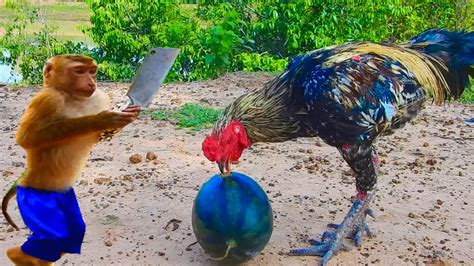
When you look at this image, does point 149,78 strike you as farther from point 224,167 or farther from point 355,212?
point 355,212

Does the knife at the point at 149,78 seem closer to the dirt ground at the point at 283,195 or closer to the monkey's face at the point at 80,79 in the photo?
the monkey's face at the point at 80,79

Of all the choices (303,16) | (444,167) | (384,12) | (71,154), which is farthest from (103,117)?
(384,12)

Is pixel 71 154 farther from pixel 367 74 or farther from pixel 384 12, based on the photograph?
pixel 384 12

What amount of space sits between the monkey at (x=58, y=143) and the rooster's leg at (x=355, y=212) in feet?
6.13

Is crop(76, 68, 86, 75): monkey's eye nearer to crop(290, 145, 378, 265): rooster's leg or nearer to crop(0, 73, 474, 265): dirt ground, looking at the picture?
crop(0, 73, 474, 265): dirt ground

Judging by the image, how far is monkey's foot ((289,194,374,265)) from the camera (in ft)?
14.3

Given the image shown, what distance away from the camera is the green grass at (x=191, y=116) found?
291 inches

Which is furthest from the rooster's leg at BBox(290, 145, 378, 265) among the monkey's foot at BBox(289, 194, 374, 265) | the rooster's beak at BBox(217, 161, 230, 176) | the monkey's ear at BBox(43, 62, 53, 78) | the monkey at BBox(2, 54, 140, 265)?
the monkey's ear at BBox(43, 62, 53, 78)

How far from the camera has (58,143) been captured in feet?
9.12

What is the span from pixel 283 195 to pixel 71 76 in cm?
303

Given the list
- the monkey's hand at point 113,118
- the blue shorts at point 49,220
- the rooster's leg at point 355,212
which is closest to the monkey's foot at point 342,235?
the rooster's leg at point 355,212

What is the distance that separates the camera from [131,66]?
11641 mm

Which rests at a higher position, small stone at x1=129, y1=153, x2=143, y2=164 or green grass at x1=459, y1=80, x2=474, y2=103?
small stone at x1=129, y1=153, x2=143, y2=164

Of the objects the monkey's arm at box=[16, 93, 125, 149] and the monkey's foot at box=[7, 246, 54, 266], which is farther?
the monkey's foot at box=[7, 246, 54, 266]
